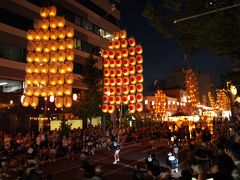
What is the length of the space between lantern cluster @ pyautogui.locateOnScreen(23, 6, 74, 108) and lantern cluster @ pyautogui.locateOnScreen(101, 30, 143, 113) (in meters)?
3.63

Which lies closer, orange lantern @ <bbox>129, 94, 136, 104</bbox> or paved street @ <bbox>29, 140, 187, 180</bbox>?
paved street @ <bbox>29, 140, 187, 180</bbox>

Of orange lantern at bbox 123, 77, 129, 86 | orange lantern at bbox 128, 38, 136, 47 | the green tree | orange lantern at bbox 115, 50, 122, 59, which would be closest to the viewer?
orange lantern at bbox 123, 77, 129, 86

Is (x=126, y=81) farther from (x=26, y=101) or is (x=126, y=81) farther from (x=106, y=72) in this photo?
(x=26, y=101)

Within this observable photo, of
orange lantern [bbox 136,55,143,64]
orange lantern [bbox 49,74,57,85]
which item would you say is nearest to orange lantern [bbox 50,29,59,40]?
orange lantern [bbox 49,74,57,85]

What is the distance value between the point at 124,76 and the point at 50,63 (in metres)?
5.98

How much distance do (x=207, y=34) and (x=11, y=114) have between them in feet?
61.8

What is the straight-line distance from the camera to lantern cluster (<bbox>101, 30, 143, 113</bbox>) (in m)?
24.2

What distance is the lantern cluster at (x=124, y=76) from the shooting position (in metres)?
24.2

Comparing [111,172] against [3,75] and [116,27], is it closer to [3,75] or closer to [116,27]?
[3,75]

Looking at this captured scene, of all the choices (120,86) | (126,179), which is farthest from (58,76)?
(126,179)


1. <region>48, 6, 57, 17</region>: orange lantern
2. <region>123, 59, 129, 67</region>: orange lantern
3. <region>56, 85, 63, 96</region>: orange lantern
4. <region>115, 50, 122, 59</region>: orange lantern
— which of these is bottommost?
<region>56, 85, 63, 96</region>: orange lantern

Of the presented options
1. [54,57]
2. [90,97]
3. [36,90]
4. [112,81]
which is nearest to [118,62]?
[112,81]

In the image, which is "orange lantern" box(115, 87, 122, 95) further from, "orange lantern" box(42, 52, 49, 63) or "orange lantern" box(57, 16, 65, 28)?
"orange lantern" box(57, 16, 65, 28)

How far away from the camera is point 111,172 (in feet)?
54.1
